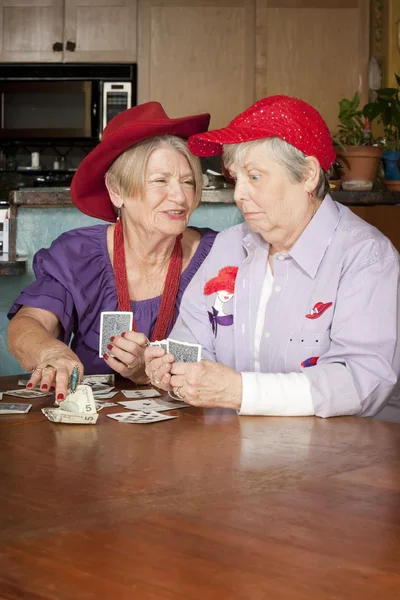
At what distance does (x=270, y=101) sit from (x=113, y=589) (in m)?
1.44

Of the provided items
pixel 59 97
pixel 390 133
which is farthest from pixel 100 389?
pixel 59 97

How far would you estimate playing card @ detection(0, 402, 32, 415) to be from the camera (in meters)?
1.91

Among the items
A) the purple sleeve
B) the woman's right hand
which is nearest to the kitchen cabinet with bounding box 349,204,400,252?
the purple sleeve

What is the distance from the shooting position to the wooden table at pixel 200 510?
3.21ft

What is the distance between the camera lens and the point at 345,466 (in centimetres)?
147

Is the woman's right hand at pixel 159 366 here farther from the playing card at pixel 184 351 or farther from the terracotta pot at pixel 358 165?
the terracotta pot at pixel 358 165

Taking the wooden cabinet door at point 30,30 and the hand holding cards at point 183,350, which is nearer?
the hand holding cards at point 183,350

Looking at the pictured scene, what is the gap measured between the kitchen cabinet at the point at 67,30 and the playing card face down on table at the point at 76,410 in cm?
459

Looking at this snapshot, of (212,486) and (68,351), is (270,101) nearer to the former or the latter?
(68,351)

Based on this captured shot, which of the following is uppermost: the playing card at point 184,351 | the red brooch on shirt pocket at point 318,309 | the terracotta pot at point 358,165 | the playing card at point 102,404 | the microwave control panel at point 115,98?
the microwave control panel at point 115,98

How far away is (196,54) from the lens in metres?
6.13

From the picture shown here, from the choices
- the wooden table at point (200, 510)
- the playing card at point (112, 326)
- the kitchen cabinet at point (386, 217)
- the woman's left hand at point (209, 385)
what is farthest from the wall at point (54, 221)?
the wooden table at point (200, 510)

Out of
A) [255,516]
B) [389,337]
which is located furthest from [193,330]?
[255,516]

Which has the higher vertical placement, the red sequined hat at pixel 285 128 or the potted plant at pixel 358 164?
the potted plant at pixel 358 164
